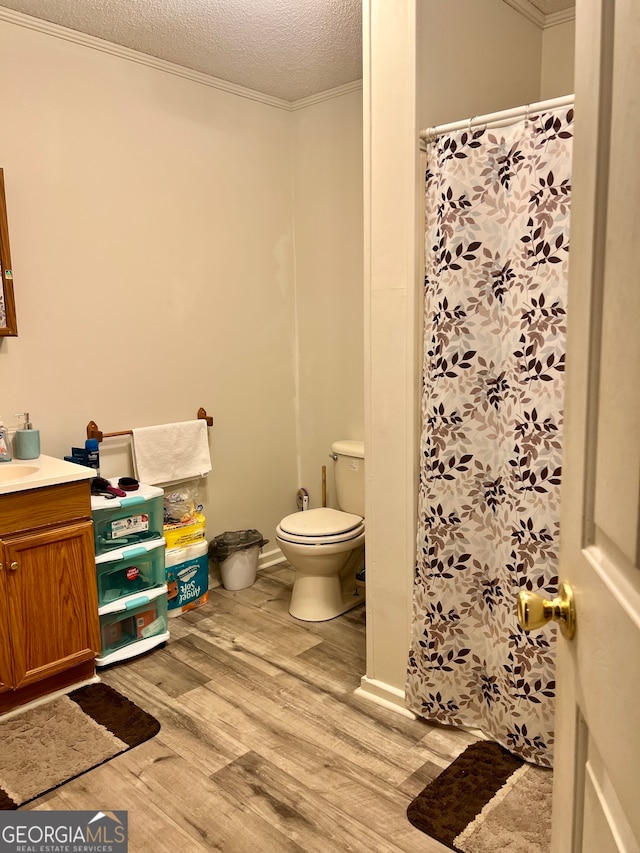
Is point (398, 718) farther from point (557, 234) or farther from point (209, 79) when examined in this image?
point (209, 79)

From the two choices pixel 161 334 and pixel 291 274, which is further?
pixel 291 274

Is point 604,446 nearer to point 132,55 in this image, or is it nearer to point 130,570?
point 130,570

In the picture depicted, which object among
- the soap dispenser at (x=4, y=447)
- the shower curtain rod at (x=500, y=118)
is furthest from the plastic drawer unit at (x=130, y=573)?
the shower curtain rod at (x=500, y=118)

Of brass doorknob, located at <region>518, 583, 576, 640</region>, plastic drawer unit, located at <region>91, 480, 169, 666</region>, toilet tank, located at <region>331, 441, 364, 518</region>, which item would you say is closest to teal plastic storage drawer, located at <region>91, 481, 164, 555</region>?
plastic drawer unit, located at <region>91, 480, 169, 666</region>

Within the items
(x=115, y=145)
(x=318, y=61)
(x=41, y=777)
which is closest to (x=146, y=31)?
(x=115, y=145)

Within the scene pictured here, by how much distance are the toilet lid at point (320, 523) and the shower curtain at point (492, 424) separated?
0.80 meters

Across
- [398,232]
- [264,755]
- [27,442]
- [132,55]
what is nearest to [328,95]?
[132,55]

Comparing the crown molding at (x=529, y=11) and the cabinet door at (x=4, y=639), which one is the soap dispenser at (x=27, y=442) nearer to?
the cabinet door at (x=4, y=639)

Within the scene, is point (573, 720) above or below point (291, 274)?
below

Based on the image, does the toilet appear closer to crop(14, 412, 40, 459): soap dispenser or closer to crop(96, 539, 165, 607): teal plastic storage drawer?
crop(96, 539, 165, 607): teal plastic storage drawer

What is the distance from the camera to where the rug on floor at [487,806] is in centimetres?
179

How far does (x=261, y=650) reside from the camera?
9.38ft

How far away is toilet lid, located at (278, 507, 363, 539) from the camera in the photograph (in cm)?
302

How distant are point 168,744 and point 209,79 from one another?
117 inches
